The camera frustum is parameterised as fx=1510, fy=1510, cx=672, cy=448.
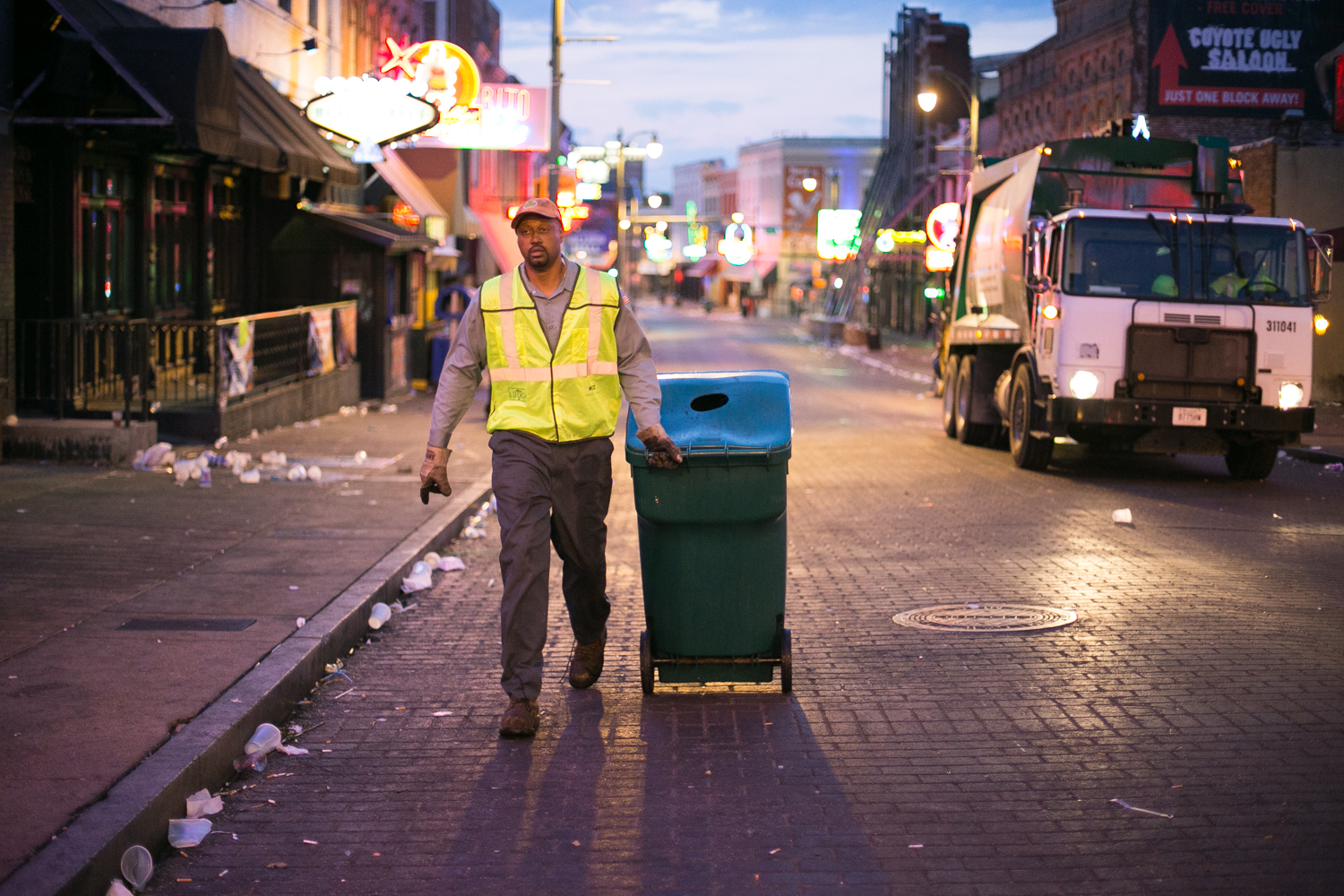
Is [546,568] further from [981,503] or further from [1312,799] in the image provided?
[981,503]

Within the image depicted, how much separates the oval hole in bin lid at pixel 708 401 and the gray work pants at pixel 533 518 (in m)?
0.48

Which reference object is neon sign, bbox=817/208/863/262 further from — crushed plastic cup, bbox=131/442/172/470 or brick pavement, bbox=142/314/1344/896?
brick pavement, bbox=142/314/1344/896

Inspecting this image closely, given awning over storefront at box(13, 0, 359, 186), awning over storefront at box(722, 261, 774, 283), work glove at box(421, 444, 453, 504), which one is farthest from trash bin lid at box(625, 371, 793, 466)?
awning over storefront at box(722, 261, 774, 283)

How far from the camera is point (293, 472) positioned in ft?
41.4

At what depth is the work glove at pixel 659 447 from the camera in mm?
5859

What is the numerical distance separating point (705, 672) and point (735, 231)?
58.8m

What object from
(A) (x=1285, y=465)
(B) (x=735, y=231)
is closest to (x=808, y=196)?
(B) (x=735, y=231)

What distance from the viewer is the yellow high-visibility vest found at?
5.82 metres

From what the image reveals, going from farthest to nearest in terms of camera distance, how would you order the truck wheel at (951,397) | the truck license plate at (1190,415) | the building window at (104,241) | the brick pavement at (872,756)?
the truck wheel at (951,397)
the building window at (104,241)
the truck license plate at (1190,415)
the brick pavement at (872,756)

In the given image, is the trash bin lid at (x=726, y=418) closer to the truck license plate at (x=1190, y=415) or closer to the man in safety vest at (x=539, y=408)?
the man in safety vest at (x=539, y=408)

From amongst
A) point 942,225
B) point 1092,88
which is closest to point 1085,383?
point 942,225

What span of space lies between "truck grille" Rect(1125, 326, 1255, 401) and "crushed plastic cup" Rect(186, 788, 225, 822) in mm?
11140

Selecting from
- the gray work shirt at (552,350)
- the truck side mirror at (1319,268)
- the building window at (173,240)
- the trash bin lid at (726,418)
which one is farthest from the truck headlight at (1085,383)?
the building window at (173,240)

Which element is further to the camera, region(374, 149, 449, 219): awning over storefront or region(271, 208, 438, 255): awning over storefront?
region(374, 149, 449, 219): awning over storefront
